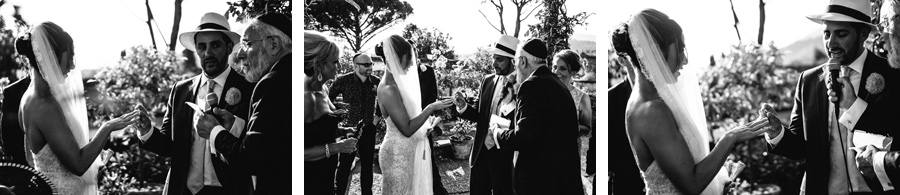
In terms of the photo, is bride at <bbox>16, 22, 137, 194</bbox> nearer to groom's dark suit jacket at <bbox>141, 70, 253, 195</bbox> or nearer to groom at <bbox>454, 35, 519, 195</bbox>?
groom's dark suit jacket at <bbox>141, 70, 253, 195</bbox>

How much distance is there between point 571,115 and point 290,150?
1556 mm

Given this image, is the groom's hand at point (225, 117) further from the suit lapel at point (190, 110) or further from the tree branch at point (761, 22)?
the tree branch at point (761, 22)

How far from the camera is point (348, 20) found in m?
4.14

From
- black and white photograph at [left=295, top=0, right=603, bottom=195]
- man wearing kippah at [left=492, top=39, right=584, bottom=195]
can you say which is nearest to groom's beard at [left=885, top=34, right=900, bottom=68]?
black and white photograph at [left=295, top=0, right=603, bottom=195]

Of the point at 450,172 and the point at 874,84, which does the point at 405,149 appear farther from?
the point at 874,84

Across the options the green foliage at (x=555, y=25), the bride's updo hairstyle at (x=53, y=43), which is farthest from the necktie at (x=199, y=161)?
the green foliage at (x=555, y=25)

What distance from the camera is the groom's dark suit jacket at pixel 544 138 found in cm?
417

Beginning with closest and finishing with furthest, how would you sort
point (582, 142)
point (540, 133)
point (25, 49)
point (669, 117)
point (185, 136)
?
point (25, 49) < point (185, 136) < point (669, 117) < point (540, 133) < point (582, 142)

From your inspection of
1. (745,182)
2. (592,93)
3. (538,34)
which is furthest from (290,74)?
(745,182)

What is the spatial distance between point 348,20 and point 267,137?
75 centimetres

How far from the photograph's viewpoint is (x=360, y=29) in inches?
163

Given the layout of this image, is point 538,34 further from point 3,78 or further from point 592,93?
point 3,78

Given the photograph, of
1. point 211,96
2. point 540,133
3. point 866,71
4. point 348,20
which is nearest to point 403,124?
point 348,20

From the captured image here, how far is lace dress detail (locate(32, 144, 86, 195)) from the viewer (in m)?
3.92
